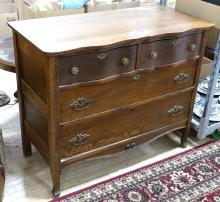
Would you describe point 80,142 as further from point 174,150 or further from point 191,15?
point 191,15

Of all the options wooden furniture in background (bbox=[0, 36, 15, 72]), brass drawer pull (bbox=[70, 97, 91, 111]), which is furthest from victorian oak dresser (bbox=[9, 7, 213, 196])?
wooden furniture in background (bbox=[0, 36, 15, 72])

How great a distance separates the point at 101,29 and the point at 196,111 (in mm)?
931

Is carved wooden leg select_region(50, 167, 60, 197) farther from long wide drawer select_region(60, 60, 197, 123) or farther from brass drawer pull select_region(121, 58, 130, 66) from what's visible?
brass drawer pull select_region(121, 58, 130, 66)

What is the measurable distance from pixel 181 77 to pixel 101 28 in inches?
20.2

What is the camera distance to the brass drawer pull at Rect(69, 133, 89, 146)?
65.4 inches

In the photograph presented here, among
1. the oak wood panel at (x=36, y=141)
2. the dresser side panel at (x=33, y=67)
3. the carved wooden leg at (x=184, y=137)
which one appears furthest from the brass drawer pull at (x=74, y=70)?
the carved wooden leg at (x=184, y=137)

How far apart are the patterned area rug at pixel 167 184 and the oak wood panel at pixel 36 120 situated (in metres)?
0.33

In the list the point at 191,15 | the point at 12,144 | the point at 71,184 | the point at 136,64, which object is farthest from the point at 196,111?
the point at 12,144

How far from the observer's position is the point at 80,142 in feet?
5.56

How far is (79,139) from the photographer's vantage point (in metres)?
1.68

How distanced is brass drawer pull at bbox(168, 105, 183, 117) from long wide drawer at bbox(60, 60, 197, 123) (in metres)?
0.12

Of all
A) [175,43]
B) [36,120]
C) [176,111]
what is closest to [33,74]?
[36,120]

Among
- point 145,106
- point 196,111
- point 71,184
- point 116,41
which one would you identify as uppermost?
point 116,41

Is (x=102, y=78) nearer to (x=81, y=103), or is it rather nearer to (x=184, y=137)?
(x=81, y=103)
